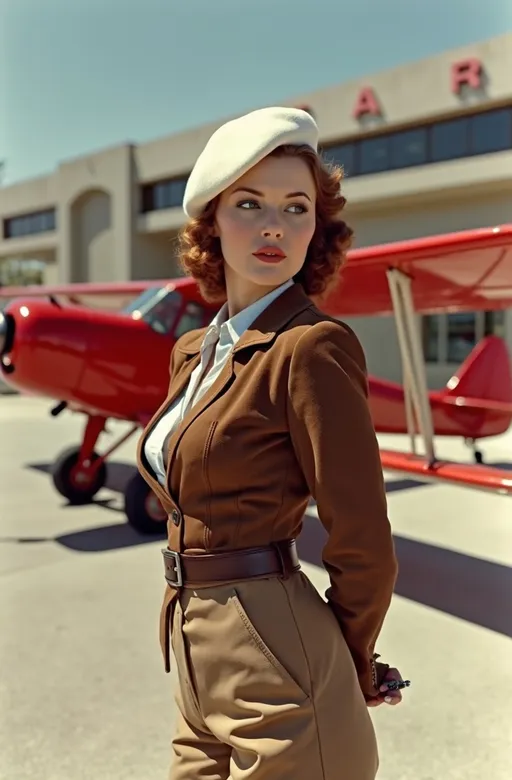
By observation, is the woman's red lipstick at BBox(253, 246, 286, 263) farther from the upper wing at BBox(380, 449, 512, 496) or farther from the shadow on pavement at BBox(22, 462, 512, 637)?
the upper wing at BBox(380, 449, 512, 496)

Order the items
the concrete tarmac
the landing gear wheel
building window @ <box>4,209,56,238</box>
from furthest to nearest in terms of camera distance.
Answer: building window @ <box>4,209,56,238</box>, the landing gear wheel, the concrete tarmac

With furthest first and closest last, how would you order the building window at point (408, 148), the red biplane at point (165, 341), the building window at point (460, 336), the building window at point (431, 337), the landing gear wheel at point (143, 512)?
the building window at point (431, 337)
the building window at point (460, 336)
the building window at point (408, 148)
the landing gear wheel at point (143, 512)
the red biplane at point (165, 341)

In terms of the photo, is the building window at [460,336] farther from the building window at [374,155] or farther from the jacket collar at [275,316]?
the jacket collar at [275,316]

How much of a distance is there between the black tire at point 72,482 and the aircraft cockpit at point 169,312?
1422 mm

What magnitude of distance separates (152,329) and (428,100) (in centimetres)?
1406

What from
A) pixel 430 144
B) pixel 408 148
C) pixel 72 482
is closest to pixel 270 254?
pixel 72 482

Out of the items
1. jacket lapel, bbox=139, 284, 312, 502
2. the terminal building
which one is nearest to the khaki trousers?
jacket lapel, bbox=139, 284, 312, 502

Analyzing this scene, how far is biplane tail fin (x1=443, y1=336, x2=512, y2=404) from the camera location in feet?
26.1

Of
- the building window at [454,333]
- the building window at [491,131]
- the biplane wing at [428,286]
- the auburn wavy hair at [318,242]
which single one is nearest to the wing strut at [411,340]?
the biplane wing at [428,286]

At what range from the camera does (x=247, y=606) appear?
46.3 inches

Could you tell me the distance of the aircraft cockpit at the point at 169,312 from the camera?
6.11 metres

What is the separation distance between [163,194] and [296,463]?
25806 millimetres

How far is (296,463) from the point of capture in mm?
1191

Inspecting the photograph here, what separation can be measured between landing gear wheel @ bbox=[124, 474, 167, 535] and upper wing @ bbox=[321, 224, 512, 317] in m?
2.15
